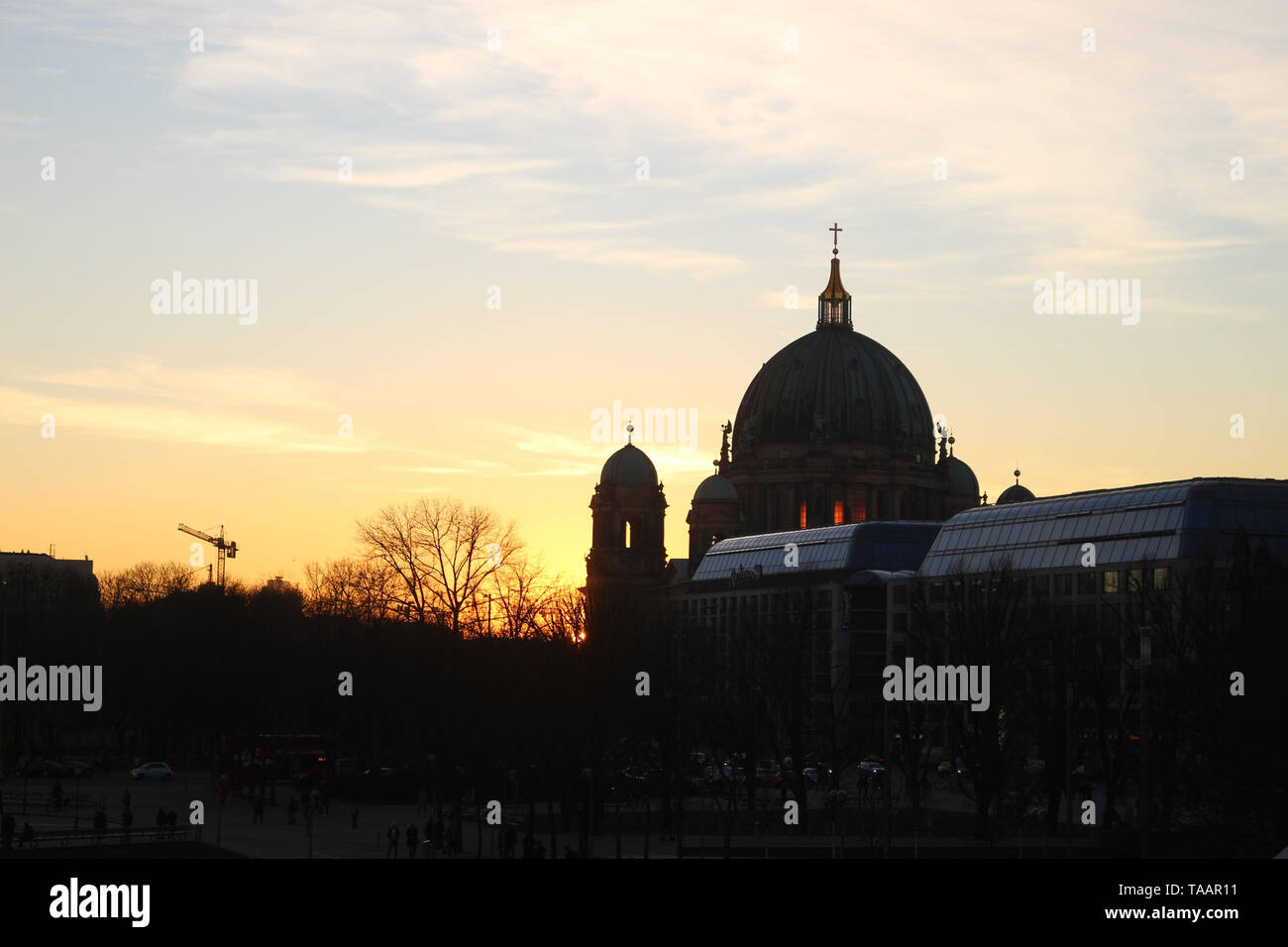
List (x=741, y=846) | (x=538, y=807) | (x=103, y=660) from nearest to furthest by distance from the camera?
(x=741, y=846) → (x=538, y=807) → (x=103, y=660)

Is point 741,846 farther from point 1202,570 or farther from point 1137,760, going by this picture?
point 1202,570

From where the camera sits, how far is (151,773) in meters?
132

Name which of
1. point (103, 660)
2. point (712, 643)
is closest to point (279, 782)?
point (712, 643)

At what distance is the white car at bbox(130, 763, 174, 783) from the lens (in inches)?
5153

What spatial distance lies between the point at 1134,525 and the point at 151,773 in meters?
64.1

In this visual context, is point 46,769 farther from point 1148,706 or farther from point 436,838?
point 1148,706

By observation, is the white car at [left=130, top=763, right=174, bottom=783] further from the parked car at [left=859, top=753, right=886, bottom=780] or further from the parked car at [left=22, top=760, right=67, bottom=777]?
the parked car at [left=859, top=753, right=886, bottom=780]

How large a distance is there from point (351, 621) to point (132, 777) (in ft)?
80.3

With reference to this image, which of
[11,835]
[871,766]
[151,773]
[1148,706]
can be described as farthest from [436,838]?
[871,766]

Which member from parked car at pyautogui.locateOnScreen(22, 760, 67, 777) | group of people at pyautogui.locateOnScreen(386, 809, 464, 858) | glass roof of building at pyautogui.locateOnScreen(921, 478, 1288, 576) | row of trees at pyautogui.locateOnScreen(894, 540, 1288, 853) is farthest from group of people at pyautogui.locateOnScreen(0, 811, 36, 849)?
glass roof of building at pyautogui.locateOnScreen(921, 478, 1288, 576)

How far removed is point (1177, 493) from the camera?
135625 mm

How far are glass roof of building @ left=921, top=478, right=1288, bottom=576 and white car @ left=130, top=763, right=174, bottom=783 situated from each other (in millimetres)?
53027

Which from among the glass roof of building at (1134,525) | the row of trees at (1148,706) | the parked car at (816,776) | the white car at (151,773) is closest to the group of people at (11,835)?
the row of trees at (1148,706)

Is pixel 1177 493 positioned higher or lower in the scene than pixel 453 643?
higher
